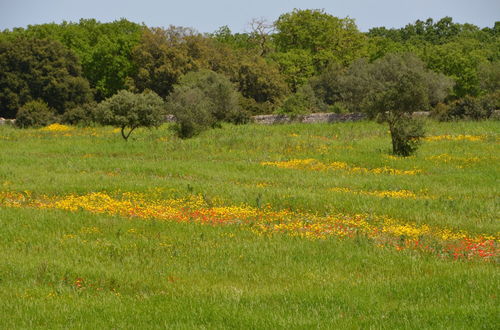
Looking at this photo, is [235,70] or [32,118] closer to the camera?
[32,118]

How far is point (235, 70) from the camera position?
7488 centimetres

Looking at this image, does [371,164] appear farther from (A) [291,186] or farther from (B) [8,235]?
(B) [8,235]

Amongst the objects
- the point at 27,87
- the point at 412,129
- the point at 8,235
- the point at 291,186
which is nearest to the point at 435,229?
the point at 291,186

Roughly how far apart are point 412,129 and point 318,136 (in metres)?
11.5

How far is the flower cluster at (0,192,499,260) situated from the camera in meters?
13.6

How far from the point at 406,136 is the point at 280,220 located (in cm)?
1646

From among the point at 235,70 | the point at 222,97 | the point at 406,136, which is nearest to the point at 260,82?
the point at 235,70

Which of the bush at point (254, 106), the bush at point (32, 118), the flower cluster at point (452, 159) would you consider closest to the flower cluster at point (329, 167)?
the flower cluster at point (452, 159)

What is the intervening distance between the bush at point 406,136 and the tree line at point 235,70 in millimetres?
19015

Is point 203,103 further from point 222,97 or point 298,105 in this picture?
point 298,105

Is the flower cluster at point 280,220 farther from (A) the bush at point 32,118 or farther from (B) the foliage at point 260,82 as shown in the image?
(B) the foliage at point 260,82

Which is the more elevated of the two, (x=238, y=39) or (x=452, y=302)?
(x=238, y=39)

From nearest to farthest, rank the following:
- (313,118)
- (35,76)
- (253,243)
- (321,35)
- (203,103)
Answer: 1. (253,243)
2. (203,103)
3. (313,118)
4. (35,76)
5. (321,35)

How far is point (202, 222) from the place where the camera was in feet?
53.5
